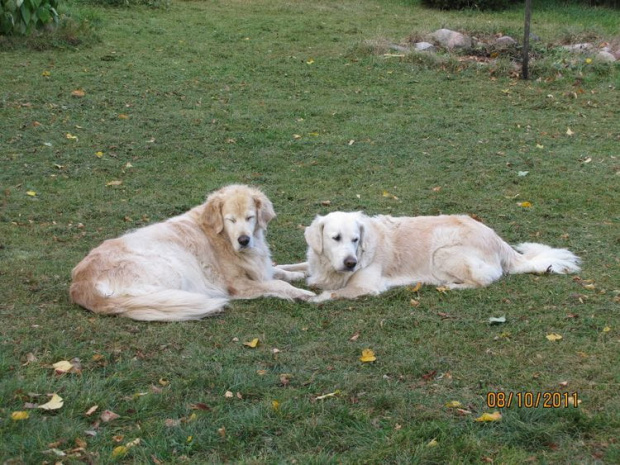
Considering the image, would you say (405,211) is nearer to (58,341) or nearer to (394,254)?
(394,254)

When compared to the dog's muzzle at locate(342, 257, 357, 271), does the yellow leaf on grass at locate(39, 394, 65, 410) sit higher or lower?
higher

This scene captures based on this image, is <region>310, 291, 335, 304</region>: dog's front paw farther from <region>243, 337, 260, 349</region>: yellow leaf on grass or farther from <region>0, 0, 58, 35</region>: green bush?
<region>0, 0, 58, 35</region>: green bush

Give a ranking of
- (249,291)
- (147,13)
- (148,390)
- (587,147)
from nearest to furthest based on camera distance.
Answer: (148,390) → (249,291) → (587,147) → (147,13)

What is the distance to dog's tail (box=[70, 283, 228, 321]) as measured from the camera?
5.70 m

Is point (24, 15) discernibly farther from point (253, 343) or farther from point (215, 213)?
point (253, 343)

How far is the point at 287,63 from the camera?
51.4 feet

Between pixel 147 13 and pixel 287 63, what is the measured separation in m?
6.16

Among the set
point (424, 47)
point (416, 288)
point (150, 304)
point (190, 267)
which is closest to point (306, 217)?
point (416, 288)

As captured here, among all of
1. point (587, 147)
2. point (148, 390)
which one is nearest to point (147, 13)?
point (587, 147)

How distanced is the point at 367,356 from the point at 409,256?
2.10m

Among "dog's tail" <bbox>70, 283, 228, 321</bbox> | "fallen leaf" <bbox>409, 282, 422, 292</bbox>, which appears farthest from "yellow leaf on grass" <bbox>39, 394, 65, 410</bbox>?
"fallen leaf" <bbox>409, 282, 422, 292</bbox>

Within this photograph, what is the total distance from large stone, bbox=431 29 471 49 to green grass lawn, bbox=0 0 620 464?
2.52 feet

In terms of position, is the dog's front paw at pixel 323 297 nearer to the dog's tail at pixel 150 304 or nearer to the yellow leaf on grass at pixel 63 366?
the dog's tail at pixel 150 304
